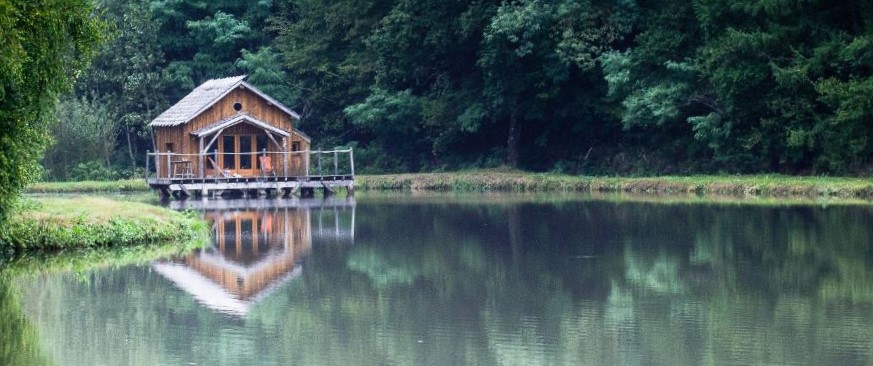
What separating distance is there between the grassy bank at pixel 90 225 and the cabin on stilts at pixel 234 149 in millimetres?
16975

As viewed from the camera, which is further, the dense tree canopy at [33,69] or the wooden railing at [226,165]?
the wooden railing at [226,165]

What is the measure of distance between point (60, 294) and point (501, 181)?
29.4 meters

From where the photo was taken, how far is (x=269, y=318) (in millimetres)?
16281

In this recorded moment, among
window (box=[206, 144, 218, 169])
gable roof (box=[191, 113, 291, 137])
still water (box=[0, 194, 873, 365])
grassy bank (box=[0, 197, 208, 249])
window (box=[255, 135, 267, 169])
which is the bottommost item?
still water (box=[0, 194, 873, 365])

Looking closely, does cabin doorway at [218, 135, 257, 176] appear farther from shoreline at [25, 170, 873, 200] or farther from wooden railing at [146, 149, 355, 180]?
shoreline at [25, 170, 873, 200]

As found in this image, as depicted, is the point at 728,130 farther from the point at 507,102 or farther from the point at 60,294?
the point at 60,294

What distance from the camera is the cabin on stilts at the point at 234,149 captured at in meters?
45.4

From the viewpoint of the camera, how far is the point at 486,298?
1772cm

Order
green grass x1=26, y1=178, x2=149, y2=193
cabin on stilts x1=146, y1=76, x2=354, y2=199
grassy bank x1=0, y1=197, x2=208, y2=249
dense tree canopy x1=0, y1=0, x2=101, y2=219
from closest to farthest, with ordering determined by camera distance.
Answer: dense tree canopy x1=0, y1=0, x2=101, y2=219
grassy bank x1=0, y1=197, x2=208, y2=249
cabin on stilts x1=146, y1=76, x2=354, y2=199
green grass x1=26, y1=178, x2=149, y2=193

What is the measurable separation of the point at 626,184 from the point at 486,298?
2604 centimetres

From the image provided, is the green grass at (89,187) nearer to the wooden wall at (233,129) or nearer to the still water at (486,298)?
the wooden wall at (233,129)

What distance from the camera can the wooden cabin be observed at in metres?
46.3

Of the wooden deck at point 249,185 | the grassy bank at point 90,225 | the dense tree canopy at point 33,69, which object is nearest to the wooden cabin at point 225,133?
the wooden deck at point 249,185

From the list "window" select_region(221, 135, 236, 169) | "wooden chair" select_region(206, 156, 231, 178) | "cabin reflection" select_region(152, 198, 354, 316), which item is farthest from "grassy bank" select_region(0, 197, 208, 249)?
"window" select_region(221, 135, 236, 169)
